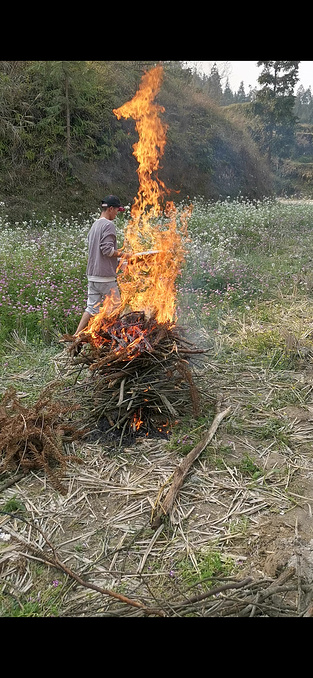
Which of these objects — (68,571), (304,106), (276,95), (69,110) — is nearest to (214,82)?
(276,95)

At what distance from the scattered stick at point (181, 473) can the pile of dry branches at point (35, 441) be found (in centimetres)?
81

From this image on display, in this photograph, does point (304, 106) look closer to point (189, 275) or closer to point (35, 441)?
point (189, 275)

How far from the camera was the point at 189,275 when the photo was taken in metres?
8.62

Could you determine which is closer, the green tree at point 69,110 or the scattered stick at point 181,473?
the scattered stick at point 181,473

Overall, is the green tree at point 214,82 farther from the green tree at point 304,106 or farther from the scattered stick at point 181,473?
the scattered stick at point 181,473

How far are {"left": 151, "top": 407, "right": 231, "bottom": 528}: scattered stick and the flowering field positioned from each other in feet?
9.82

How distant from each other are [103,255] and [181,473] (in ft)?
10.4

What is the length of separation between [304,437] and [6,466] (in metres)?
2.74

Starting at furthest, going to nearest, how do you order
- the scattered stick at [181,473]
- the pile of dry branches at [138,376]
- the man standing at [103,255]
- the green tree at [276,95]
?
the green tree at [276,95]
the man standing at [103,255]
the pile of dry branches at [138,376]
the scattered stick at [181,473]

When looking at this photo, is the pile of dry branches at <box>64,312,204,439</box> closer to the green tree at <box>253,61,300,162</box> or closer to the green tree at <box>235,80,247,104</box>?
the green tree at <box>253,61,300,162</box>

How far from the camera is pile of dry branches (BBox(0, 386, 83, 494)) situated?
3602mm

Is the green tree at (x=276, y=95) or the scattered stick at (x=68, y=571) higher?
the green tree at (x=276, y=95)

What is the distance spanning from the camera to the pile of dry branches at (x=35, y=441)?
142 inches

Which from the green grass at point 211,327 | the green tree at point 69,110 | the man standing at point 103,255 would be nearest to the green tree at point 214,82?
the green tree at point 69,110
